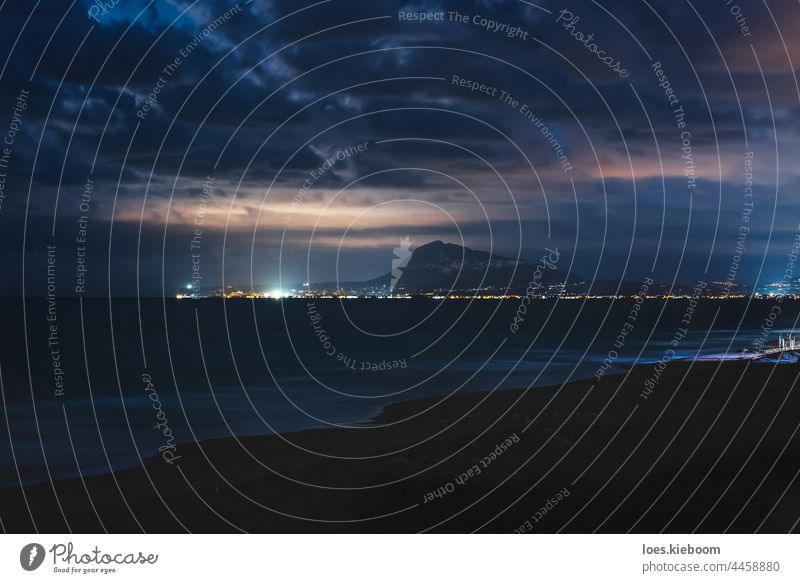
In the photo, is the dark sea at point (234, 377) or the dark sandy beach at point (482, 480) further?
the dark sea at point (234, 377)

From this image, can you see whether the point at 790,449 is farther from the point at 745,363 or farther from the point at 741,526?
the point at 745,363

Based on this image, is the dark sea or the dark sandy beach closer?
the dark sandy beach

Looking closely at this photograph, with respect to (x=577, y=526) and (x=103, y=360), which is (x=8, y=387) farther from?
(x=577, y=526)

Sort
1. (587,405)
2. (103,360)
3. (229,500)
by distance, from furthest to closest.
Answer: (103,360), (587,405), (229,500)

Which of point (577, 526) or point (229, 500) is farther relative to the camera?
point (229, 500)

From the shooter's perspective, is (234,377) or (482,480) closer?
(482,480)
